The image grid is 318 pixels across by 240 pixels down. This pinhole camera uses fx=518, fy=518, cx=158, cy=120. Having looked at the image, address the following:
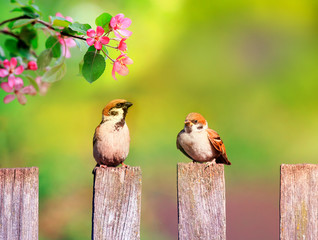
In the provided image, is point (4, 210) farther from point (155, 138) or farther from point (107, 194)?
point (155, 138)

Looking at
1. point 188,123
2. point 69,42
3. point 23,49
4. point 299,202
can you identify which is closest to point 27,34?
point 23,49

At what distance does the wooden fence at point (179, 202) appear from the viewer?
175cm

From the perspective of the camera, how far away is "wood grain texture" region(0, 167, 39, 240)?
1.74m

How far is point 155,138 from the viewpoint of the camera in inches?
177

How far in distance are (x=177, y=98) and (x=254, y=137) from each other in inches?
30.8

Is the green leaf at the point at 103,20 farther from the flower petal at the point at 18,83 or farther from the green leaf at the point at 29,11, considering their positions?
the flower petal at the point at 18,83

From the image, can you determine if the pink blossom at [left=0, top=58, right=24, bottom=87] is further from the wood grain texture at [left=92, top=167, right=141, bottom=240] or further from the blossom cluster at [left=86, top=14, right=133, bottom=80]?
the wood grain texture at [left=92, top=167, right=141, bottom=240]

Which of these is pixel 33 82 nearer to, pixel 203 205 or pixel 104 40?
pixel 104 40

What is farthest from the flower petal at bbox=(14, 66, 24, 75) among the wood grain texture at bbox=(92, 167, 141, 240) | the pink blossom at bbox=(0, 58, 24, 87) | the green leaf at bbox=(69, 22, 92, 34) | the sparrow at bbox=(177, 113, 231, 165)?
the sparrow at bbox=(177, 113, 231, 165)

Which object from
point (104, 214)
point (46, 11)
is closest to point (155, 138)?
point (46, 11)

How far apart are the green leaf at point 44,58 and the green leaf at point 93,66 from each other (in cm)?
23

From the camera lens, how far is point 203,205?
1.85m

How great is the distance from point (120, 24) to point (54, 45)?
30 centimetres

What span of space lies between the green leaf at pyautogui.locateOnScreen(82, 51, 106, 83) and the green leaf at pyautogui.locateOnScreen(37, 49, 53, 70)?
23 cm
